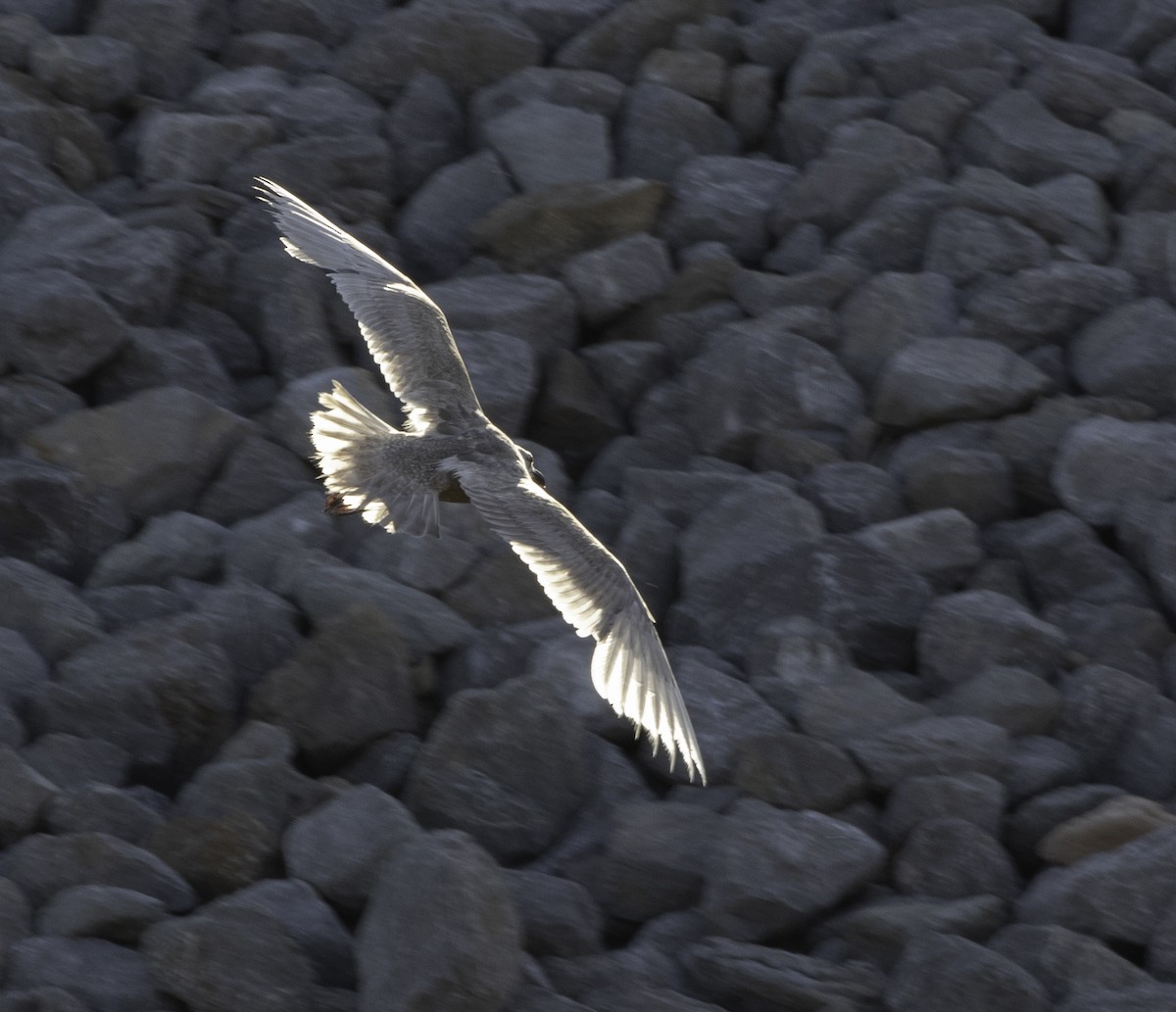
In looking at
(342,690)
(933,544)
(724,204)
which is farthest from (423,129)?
(342,690)

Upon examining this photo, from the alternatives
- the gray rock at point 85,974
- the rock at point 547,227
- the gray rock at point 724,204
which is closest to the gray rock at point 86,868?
the gray rock at point 85,974

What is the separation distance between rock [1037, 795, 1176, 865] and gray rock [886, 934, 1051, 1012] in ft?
2.58

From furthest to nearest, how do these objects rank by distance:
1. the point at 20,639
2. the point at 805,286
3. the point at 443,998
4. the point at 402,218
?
1. the point at 402,218
2. the point at 805,286
3. the point at 20,639
4. the point at 443,998

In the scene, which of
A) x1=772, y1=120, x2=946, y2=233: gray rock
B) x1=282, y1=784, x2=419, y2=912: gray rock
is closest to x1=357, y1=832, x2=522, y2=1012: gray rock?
x1=282, y1=784, x2=419, y2=912: gray rock

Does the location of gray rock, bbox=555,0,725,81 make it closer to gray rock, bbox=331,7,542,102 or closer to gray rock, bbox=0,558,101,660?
gray rock, bbox=331,7,542,102

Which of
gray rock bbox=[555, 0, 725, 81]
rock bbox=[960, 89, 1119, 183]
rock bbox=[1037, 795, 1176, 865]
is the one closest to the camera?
rock bbox=[1037, 795, 1176, 865]

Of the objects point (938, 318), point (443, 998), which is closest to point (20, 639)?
point (443, 998)

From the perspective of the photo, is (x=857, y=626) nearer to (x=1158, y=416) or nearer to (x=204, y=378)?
(x=1158, y=416)

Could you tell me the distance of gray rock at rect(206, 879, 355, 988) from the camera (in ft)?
19.2

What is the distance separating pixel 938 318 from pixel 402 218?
2857 millimetres

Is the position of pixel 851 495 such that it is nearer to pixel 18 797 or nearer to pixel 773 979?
pixel 773 979

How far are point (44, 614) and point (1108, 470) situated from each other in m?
4.43

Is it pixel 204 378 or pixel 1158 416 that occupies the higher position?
pixel 1158 416

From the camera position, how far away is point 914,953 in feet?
19.3
